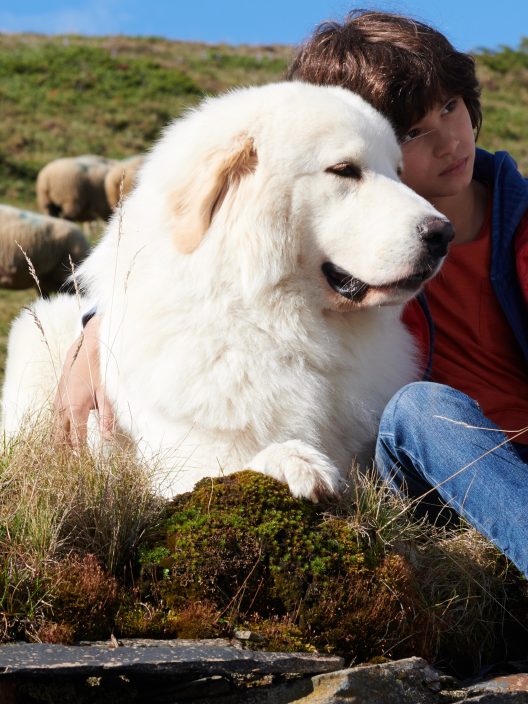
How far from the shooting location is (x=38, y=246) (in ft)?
43.7

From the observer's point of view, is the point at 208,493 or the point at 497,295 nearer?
the point at 208,493

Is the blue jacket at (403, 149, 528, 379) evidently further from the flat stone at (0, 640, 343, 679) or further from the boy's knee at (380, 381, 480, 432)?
the flat stone at (0, 640, 343, 679)

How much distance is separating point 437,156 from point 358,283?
2.86 ft

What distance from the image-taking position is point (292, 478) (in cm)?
266

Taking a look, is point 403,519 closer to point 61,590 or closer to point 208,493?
point 208,493

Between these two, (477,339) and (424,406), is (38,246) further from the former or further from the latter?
(424,406)

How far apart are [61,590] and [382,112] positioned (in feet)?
6.98

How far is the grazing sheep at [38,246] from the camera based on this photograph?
12.7 meters

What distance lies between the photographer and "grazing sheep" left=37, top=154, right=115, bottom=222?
66.6 feet

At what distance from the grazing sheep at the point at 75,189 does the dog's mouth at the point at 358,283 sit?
18.1 meters

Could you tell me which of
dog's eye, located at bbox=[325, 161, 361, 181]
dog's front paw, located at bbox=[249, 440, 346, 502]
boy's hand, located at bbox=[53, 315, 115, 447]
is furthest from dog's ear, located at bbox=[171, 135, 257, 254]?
dog's front paw, located at bbox=[249, 440, 346, 502]

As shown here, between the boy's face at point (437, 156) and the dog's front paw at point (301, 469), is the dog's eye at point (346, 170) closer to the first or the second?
the boy's face at point (437, 156)

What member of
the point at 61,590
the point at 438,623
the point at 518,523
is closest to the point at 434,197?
the point at 518,523

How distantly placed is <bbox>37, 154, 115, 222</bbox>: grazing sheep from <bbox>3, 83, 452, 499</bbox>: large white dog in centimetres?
1786
